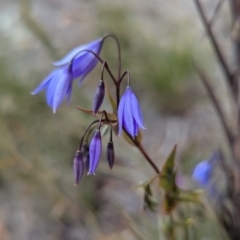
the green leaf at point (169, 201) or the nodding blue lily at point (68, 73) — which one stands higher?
the nodding blue lily at point (68, 73)

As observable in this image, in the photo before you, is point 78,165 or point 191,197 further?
point 191,197

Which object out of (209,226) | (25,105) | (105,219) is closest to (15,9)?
(25,105)

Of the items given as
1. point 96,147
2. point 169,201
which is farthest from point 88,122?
point 96,147

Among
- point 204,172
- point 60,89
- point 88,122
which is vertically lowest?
point 204,172

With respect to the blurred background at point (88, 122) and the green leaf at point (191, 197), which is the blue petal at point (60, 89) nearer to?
the green leaf at point (191, 197)

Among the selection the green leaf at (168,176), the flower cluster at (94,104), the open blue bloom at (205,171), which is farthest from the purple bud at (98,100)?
the open blue bloom at (205,171)

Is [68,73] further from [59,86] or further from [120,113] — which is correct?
[120,113]

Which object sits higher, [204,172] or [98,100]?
[98,100]
